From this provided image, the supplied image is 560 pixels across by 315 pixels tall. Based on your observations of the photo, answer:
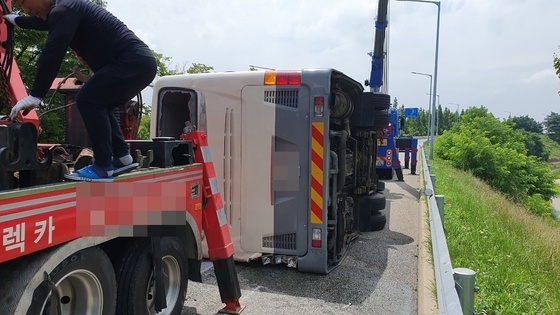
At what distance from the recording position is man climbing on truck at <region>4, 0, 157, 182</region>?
2.98 meters

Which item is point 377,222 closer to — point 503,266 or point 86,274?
point 503,266

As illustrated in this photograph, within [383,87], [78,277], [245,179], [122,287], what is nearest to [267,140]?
[245,179]

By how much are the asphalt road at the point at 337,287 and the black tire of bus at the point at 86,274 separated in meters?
1.40

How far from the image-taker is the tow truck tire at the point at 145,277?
3215mm

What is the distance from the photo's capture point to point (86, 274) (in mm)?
2793

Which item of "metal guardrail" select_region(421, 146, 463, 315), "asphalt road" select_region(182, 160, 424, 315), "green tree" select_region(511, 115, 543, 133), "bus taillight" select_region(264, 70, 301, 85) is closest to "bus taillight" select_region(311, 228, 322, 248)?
"asphalt road" select_region(182, 160, 424, 315)

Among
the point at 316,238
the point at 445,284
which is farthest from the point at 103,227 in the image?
the point at 316,238

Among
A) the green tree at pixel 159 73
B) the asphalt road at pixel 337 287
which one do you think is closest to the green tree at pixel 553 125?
the green tree at pixel 159 73

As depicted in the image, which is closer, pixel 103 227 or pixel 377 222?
pixel 103 227

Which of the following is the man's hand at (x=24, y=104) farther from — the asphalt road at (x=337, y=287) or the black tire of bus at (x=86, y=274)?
the asphalt road at (x=337, y=287)

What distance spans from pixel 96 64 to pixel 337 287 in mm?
3210

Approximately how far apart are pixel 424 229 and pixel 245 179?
3348 millimetres

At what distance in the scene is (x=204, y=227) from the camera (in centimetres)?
418

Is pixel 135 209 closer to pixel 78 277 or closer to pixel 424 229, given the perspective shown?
pixel 78 277
